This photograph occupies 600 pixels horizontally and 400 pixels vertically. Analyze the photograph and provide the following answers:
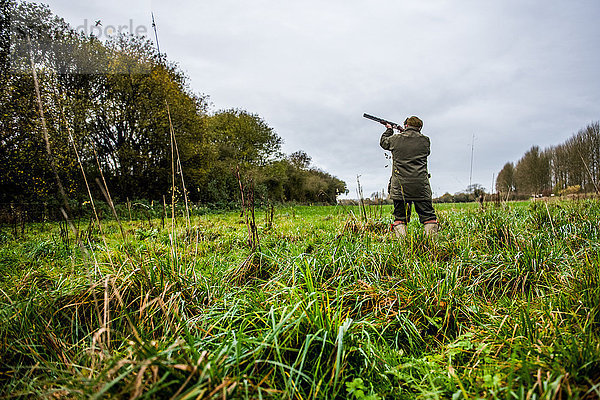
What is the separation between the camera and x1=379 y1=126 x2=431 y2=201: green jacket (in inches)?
195

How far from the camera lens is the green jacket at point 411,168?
495cm

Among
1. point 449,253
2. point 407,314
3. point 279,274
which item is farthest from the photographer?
point 449,253

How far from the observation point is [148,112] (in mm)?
16891

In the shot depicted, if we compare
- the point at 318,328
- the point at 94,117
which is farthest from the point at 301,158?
the point at 318,328

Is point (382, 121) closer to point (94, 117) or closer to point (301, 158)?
point (94, 117)

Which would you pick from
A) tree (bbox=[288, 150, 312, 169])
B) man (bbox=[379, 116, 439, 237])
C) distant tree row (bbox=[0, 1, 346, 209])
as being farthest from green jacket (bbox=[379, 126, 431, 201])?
tree (bbox=[288, 150, 312, 169])

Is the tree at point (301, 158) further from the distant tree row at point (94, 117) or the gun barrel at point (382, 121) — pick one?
the gun barrel at point (382, 121)

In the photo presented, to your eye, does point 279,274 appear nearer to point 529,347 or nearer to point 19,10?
point 529,347

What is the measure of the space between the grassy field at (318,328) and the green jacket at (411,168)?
5.66 ft

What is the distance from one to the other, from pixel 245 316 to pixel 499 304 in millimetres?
2011

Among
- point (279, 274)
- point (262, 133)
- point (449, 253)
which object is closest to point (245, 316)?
point (279, 274)

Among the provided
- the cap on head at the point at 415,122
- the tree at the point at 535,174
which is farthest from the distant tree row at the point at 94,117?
the tree at the point at 535,174

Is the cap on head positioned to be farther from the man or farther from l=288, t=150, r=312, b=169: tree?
l=288, t=150, r=312, b=169: tree

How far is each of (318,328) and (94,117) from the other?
61.9 ft
